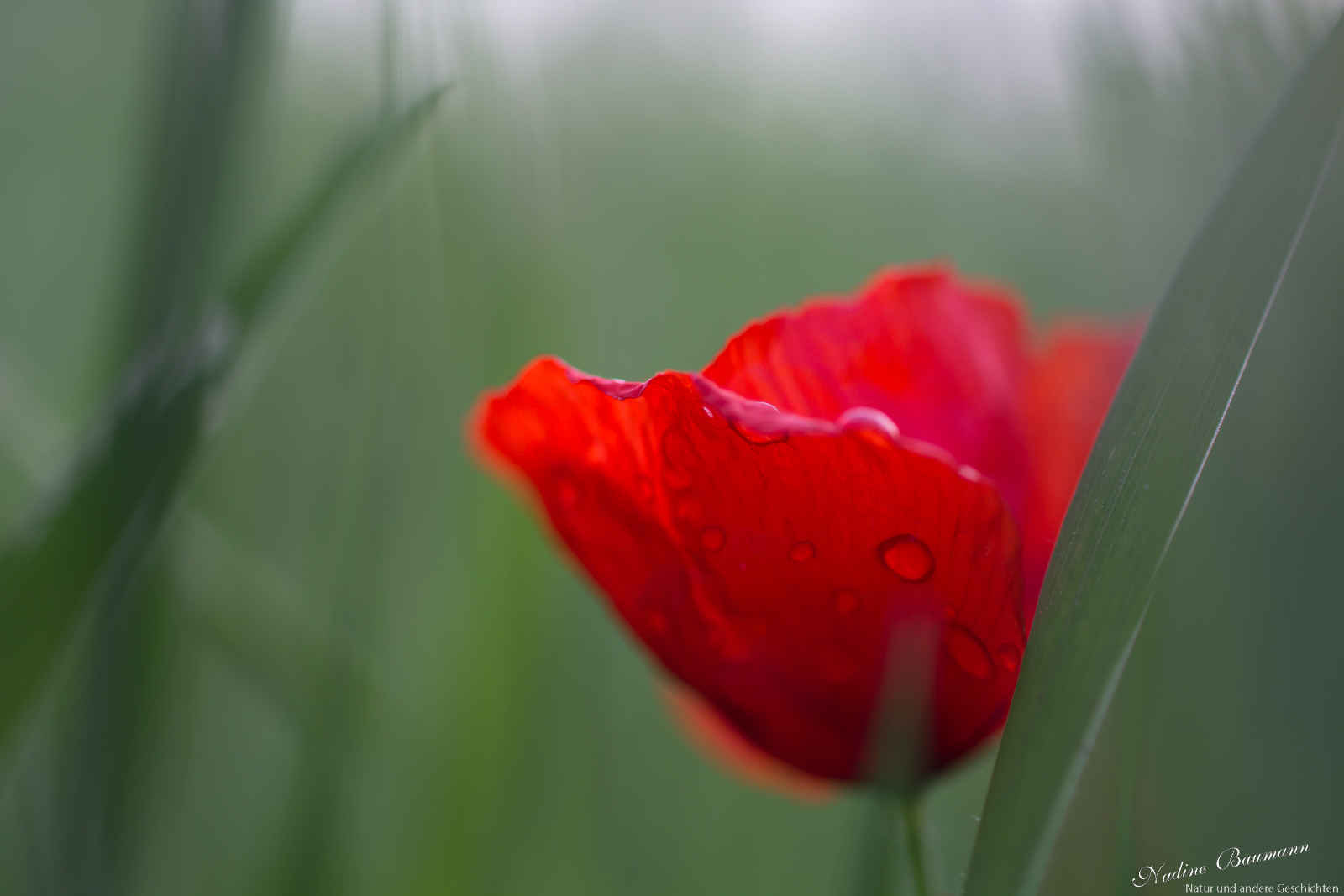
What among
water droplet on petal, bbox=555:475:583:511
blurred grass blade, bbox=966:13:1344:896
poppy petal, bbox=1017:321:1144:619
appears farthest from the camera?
poppy petal, bbox=1017:321:1144:619

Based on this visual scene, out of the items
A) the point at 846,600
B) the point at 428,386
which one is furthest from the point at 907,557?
the point at 428,386

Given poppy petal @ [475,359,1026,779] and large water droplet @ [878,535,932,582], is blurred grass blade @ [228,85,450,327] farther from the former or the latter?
large water droplet @ [878,535,932,582]

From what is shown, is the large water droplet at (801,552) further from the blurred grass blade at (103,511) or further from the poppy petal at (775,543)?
the blurred grass blade at (103,511)

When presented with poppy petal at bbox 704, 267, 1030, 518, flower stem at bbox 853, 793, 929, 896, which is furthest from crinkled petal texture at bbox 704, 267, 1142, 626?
flower stem at bbox 853, 793, 929, 896

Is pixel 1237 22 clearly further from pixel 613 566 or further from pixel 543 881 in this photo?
pixel 543 881

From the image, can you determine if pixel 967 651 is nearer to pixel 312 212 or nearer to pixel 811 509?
pixel 811 509

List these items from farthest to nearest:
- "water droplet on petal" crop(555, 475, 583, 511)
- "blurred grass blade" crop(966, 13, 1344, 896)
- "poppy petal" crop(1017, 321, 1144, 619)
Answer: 1. "poppy petal" crop(1017, 321, 1144, 619)
2. "water droplet on petal" crop(555, 475, 583, 511)
3. "blurred grass blade" crop(966, 13, 1344, 896)

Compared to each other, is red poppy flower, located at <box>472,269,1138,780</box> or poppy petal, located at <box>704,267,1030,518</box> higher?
poppy petal, located at <box>704,267,1030,518</box>

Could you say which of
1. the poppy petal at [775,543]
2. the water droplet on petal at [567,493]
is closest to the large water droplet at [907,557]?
the poppy petal at [775,543]
